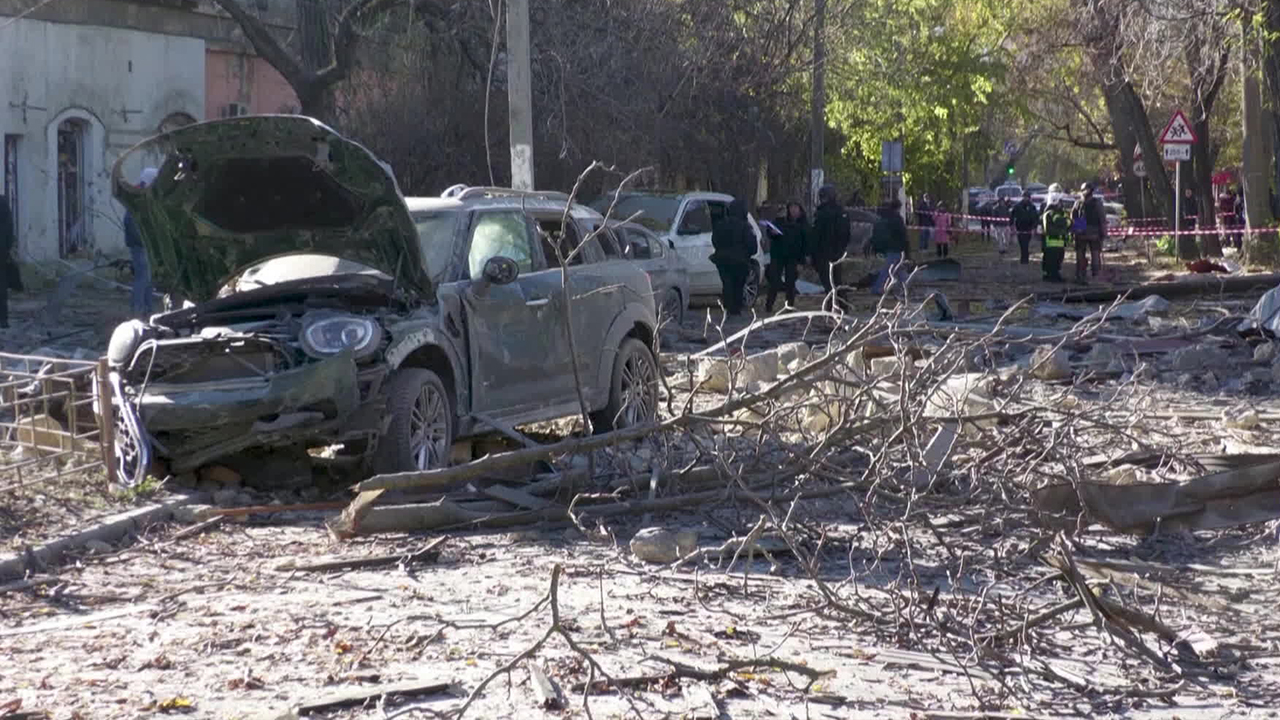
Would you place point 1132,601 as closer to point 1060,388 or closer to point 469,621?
point 469,621

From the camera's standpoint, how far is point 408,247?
9594mm

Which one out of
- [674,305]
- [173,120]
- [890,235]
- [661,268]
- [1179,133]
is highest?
[173,120]

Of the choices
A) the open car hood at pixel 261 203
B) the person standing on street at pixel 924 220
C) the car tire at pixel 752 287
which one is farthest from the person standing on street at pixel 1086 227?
the open car hood at pixel 261 203

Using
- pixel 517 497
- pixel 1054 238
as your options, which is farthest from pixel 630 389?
pixel 1054 238

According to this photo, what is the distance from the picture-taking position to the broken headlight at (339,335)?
911 cm

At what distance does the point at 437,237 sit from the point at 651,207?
1327 centimetres

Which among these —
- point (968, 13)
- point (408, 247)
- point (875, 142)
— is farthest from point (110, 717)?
point (875, 142)

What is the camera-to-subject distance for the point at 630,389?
11547 mm

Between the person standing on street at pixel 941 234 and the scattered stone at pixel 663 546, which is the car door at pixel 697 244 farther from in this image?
the person standing on street at pixel 941 234

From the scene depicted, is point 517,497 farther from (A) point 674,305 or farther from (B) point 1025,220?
(B) point 1025,220

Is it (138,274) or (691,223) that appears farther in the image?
(691,223)

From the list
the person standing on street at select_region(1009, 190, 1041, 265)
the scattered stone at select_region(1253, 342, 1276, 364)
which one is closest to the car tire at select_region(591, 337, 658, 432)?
the scattered stone at select_region(1253, 342, 1276, 364)

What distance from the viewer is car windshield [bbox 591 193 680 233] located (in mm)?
22719

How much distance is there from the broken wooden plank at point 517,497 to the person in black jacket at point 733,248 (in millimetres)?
13265
